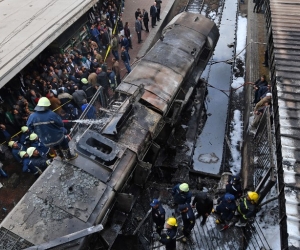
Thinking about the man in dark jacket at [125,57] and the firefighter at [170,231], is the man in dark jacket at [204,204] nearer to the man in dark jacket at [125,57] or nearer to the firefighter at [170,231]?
the firefighter at [170,231]

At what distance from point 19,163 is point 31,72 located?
4006mm

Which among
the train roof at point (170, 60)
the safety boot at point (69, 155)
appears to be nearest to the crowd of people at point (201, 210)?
the safety boot at point (69, 155)

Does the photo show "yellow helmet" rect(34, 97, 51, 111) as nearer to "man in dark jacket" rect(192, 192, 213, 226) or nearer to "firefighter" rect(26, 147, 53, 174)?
"firefighter" rect(26, 147, 53, 174)

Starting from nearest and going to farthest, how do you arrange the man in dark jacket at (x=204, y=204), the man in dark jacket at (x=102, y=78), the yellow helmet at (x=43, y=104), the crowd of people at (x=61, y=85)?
the yellow helmet at (x=43, y=104)
the man in dark jacket at (x=204, y=204)
the crowd of people at (x=61, y=85)
the man in dark jacket at (x=102, y=78)

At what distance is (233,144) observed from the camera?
10906 millimetres

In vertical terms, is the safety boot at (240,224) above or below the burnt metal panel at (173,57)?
below

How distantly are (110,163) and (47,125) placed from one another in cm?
169

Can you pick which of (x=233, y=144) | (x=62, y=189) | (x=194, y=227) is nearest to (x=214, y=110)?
(x=233, y=144)

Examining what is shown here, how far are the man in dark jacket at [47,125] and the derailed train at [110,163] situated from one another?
0.58 m

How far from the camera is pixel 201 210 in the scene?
7281mm

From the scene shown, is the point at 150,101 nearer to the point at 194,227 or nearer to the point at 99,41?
the point at 194,227

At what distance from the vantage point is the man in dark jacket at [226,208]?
6.82 meters

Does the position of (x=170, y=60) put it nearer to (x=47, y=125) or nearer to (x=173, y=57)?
(x=173, y=57)

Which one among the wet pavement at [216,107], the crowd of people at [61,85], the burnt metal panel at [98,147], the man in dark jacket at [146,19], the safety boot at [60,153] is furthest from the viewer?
the man in dark jacket at [146,19]
